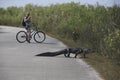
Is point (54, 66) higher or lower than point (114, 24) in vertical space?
lower

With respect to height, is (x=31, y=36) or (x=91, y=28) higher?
(x=91, y=28)

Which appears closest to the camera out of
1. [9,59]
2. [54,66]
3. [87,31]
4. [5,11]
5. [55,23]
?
[54,66]

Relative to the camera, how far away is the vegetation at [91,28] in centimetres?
1733

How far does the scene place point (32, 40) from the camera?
92.8 feet

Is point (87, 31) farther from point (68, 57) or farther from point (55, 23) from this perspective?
point (55, 23)

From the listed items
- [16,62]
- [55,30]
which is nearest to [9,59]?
[16,62]

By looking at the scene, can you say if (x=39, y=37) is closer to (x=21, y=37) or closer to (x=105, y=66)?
(x=21, y=37)

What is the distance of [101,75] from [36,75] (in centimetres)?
189

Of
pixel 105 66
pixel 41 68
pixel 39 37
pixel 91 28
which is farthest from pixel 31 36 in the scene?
pixel 105 66

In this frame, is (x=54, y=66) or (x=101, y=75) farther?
(x=54, y=66)

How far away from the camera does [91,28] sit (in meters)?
25.6

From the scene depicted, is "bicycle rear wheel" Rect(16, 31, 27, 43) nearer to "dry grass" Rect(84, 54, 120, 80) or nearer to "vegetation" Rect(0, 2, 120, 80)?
"vegetation" Rect(0, 2, 120, 80)

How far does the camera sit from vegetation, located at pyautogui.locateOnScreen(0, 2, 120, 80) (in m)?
17.3

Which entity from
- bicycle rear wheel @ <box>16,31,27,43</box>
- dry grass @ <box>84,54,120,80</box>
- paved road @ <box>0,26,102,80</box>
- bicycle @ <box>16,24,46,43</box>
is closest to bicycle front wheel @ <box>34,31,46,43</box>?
bicycle @ <box>16,24,46,43</box>
